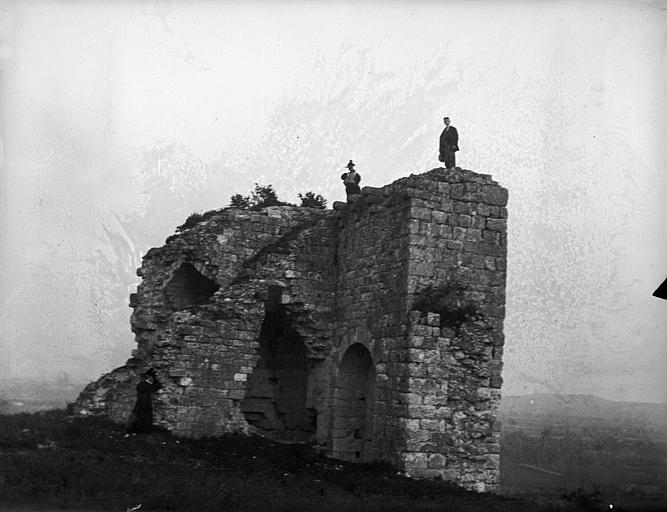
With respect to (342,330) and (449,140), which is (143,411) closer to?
(342,330)

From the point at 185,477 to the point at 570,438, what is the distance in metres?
18.8

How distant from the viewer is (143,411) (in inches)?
580

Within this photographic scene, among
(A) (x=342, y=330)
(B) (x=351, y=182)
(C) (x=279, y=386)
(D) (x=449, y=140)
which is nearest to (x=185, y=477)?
(A) (x=342, y=330)

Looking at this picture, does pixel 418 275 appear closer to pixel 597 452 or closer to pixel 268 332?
pixel 268 332

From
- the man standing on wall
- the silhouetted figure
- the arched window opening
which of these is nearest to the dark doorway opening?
the arched window opening

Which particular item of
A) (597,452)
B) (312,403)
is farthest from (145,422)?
(597,452)

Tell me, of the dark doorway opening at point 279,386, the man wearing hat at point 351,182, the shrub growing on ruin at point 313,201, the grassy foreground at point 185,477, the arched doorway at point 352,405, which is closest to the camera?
the grassy foreground at point 185,477

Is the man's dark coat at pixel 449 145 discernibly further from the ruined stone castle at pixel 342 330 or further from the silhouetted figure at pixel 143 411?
the silhouetted figure at pixel 143 411

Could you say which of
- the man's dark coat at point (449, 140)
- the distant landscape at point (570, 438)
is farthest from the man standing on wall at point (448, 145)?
the distant landscape at point (570, 438)

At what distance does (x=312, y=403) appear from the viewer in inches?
660

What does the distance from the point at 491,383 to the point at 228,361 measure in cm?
514

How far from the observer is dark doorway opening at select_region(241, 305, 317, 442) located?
18203mm

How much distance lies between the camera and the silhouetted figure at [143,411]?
1458cm

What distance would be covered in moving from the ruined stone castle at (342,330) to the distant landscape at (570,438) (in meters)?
4.74
